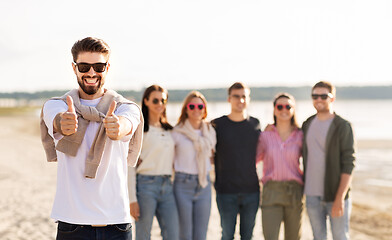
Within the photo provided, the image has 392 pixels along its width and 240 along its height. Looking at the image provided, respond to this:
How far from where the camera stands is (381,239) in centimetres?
761

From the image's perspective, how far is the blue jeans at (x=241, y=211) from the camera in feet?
16.1

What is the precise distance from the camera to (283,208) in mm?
4805

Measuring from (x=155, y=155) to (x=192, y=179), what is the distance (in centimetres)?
51

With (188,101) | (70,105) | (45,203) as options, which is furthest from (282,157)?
(45,203)

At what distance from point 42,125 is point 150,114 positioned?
7.66 ft

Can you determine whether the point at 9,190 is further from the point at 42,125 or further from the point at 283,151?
the point at 42,125

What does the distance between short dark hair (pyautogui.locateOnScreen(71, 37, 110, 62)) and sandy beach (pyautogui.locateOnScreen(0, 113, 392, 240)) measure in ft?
17.1

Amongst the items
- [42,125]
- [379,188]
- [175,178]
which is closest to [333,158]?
[175,178]

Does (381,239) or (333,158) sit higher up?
(333,158)

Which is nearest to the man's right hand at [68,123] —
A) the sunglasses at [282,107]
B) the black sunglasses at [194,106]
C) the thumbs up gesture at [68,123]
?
the thumbs up gesture at [68,123]

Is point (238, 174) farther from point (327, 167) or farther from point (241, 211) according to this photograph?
point (327, 167)

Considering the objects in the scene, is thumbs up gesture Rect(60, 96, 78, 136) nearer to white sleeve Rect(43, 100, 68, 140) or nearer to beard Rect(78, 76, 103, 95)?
white sleeve Rect(43, 100, 68, 140)

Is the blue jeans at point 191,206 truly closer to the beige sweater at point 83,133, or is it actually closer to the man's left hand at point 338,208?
the man's left hand at point 338,208

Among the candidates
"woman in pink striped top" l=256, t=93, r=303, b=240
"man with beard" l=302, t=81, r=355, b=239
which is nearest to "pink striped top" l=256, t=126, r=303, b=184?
"woman in pink striped top" l=256, t=93, r=303, b=240
